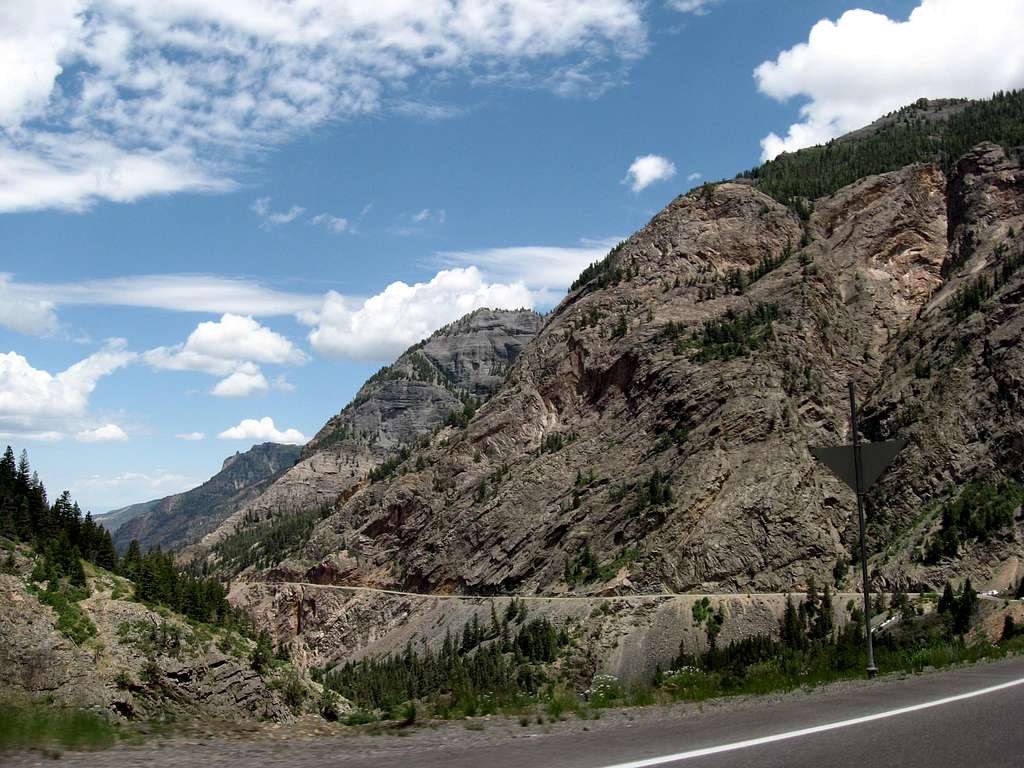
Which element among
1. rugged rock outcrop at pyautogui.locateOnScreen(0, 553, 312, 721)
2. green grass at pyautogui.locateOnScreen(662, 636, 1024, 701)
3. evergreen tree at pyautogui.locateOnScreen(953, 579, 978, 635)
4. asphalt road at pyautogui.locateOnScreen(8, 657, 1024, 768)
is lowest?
rugged rock outcrop at pyautogui.locateOnScreen(0, 553, 312, 721)

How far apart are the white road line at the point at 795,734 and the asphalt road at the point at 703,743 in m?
0.01

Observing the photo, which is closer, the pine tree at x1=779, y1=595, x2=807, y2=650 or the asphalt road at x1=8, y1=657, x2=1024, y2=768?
the asphalt road at x1=8, y1=657, x2=1024, y2=768

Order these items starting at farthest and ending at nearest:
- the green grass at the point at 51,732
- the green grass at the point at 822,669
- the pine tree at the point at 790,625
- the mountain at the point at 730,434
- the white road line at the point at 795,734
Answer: the mountain at the point at 730,434, the pine tree at the point at 790,625, the green grass at the point at 822,669, the green grass at the point at 51,732, the white road line at the point at 795,734

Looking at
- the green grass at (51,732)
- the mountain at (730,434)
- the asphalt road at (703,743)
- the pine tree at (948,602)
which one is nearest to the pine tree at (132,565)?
the mountain at (730,434)

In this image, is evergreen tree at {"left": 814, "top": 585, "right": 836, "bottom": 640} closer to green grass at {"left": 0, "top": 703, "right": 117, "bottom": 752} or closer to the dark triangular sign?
the dark triangular sign

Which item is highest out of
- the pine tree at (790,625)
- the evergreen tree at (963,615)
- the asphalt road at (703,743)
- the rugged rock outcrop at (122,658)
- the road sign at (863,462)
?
the road sign at (863,462)

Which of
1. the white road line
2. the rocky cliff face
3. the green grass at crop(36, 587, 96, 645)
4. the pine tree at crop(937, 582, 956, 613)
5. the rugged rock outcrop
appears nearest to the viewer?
the white road line

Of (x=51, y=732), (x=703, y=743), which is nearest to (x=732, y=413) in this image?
(x=703, y=743)

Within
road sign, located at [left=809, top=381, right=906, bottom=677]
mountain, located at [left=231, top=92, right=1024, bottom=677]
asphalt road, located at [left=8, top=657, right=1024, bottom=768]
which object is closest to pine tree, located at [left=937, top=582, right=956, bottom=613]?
road sign, located at [left=809, top=381, right=906, bottom=677]

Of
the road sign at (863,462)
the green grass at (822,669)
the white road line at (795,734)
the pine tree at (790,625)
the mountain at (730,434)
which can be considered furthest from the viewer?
the mountain at (730,434)

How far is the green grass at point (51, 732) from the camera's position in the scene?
877cm

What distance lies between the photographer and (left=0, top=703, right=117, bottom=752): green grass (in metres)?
8.77

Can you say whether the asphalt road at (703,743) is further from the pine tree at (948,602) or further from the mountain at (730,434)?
the mountain at (730,434)

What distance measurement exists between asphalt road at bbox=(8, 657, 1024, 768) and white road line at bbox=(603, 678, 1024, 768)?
1 cm
